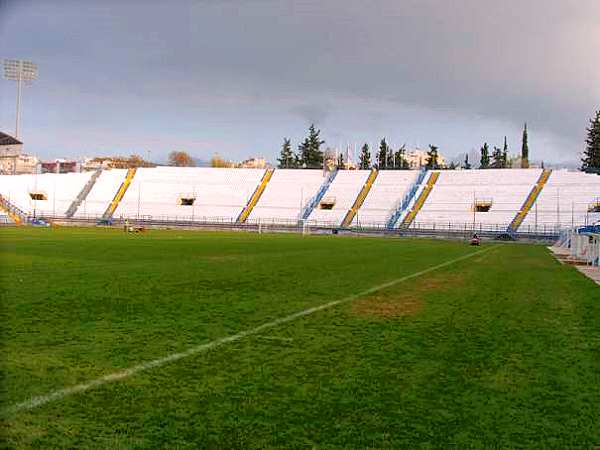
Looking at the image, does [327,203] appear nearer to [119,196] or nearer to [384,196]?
[384,196]

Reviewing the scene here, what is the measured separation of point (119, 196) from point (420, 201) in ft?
112

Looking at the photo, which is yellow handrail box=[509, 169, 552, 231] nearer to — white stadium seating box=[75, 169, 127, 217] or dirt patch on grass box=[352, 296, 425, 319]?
white stadium seating box=[75, 169, 127, 217]

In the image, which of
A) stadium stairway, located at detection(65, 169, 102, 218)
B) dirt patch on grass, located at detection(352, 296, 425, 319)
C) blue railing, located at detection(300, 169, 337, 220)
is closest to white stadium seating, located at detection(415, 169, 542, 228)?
blue railing, located at detection(300, 169, 337, 220)

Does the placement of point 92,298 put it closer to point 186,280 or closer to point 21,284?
point 21,284

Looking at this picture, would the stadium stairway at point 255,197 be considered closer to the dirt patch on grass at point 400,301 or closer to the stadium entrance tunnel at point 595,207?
the stadium entrance tunnel at point 595,207

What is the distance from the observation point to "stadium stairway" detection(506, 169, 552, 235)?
52500 mm

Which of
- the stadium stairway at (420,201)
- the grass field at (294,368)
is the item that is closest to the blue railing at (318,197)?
the stadium stairway at (420,201)

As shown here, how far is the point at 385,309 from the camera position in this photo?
28.3ft

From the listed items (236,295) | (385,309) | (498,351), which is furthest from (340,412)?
(236,295)

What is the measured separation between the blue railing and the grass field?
5190 centimetres

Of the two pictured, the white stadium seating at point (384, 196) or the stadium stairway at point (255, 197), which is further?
the stadium stairway at point (255, 197)

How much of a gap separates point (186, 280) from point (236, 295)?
2479 mm

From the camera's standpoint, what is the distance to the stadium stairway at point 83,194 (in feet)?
214

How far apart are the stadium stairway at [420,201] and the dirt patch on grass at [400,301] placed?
44.1 metres
